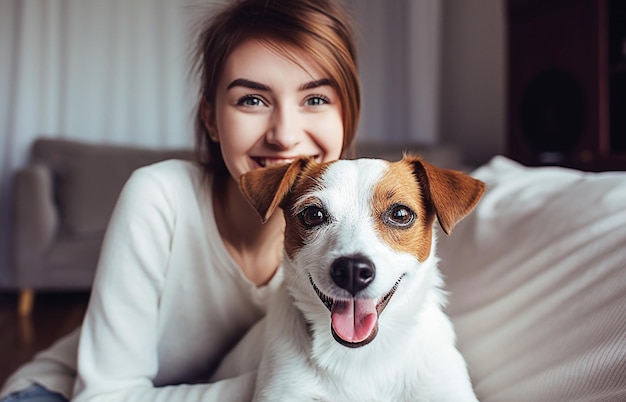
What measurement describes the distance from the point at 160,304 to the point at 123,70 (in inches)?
143

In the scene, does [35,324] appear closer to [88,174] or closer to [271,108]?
[88,174]

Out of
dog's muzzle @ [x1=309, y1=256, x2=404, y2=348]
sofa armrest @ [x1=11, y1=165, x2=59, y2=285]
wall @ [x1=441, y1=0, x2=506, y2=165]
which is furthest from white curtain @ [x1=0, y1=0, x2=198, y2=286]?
dog's muzzle @ [x1=309, y1=256, x2=404, y2=348]

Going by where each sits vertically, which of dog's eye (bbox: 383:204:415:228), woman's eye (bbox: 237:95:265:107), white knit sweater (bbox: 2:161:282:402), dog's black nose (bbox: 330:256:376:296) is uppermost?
woman's eye (bbox: 237:95:265:107)

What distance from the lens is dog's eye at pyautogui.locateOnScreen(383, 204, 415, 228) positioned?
1077mm

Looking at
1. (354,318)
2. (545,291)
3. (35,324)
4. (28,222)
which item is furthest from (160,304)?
(28,222)

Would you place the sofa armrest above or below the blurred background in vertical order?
below

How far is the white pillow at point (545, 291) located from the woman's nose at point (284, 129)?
59cm

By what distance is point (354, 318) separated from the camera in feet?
3.27

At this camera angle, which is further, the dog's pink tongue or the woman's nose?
the woman's nose

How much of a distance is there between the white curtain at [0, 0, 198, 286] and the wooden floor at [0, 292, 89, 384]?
2.02ft

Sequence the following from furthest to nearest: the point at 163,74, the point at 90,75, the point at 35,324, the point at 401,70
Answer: the point at 401,70, the point at 163,74, the point at 90,75, the point at 35,324

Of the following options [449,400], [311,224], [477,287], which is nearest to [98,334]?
[311,224]

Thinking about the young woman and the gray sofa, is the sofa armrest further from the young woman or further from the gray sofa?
the young woman

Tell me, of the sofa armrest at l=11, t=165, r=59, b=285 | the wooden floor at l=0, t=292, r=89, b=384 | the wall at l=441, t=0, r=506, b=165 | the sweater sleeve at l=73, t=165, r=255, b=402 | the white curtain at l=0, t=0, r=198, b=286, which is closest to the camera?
the sweater sleeve at l=73, t=165, r=255, b=402
